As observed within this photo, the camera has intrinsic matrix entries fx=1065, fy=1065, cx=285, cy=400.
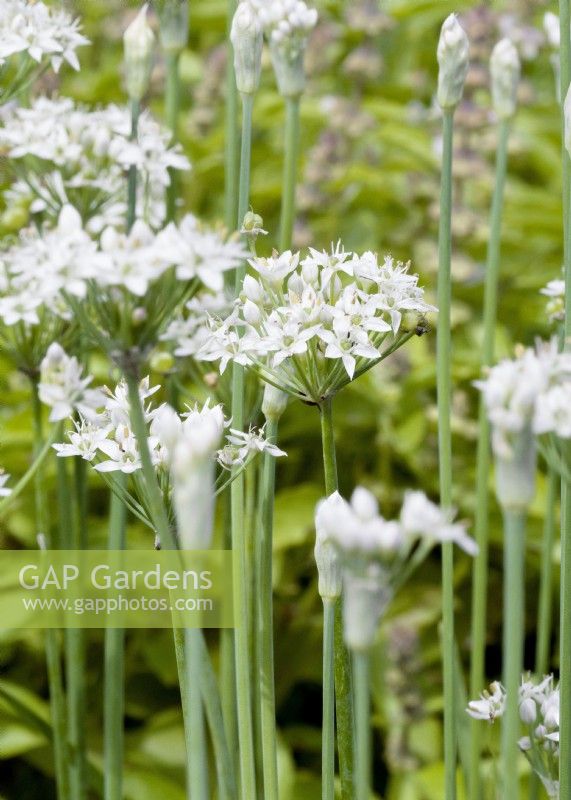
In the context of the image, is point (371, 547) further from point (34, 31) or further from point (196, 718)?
point (34, 31)

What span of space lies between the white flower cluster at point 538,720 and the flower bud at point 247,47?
47 cm

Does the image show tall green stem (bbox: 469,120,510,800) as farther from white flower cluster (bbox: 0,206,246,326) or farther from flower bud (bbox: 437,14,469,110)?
white flower cluster (bbox: 0,206,246,326)

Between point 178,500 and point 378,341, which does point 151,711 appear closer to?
point 378,341

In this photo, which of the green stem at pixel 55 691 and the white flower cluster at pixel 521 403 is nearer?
the white flower cluster at pixel 521 403

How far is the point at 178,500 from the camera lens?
19.1 inches

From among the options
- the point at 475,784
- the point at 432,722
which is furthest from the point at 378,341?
the point at 432,722

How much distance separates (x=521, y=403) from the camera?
454 millimetres

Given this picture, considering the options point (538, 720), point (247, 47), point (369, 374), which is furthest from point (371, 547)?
point (369, 374)

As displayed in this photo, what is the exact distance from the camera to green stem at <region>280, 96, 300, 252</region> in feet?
2.97

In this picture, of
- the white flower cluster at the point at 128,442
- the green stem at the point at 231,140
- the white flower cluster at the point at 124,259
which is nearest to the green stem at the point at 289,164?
the green stem at the point at 231,140

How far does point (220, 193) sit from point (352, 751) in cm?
150

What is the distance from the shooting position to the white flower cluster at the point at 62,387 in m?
0.69

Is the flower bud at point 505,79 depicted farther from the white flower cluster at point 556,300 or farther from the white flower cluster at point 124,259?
the white flower cluster at point 124,259

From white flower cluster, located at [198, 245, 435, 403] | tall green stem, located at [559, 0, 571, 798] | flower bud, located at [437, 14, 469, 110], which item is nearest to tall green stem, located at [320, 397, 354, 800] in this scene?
white flower cluster, located at [198, 245, 435, 403]
